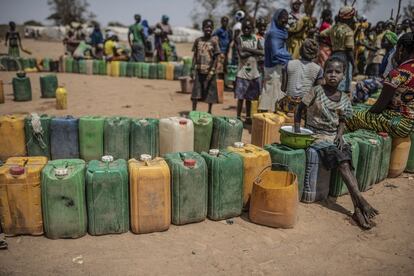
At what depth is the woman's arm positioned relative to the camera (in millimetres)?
4465

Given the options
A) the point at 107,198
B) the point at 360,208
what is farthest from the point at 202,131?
the point at 360,208

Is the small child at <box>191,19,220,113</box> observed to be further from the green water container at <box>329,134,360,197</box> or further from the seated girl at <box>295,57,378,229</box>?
the green water container at <box>329,134,360,197</box>

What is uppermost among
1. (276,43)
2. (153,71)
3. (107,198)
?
(276,43)

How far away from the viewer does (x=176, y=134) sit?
15.2 ft

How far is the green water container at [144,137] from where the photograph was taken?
15.4 feet

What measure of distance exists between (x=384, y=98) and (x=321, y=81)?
99cm

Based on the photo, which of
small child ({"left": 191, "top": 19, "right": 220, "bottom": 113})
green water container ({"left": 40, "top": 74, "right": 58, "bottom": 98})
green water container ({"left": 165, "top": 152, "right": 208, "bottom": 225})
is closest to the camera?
green water container ({"left": 165, "top": 152, "right": 208, "bottom": 225})

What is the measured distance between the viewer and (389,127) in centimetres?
465

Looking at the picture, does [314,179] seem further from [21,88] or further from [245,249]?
[21,88]

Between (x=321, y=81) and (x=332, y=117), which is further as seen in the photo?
(x=321, y=81)

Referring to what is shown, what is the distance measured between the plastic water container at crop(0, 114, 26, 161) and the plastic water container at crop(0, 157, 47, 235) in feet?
5.04

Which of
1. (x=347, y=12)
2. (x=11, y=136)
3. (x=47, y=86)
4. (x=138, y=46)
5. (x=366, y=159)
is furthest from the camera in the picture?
(x=138, y=46)

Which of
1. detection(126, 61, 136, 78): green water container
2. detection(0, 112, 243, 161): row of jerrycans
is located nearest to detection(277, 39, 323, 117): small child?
detection(0, 112, 243, 161): row of jerrycans

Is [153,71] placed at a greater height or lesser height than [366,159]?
greater
